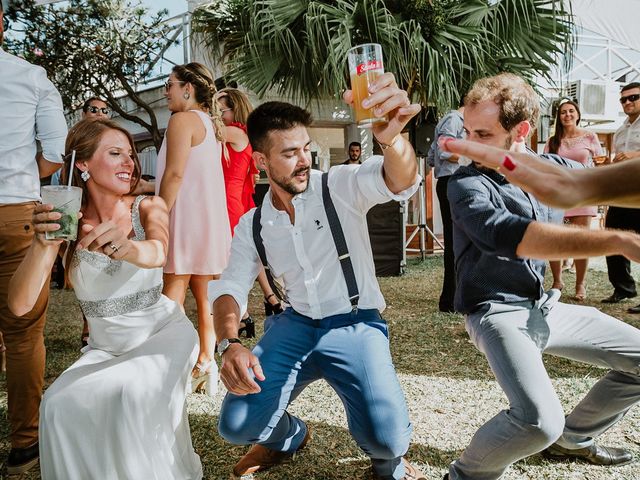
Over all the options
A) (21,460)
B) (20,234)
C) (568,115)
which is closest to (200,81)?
(20,234)

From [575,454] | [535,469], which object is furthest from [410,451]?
[575,454]

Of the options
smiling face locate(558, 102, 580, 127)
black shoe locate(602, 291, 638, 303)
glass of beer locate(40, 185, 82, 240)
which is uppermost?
smiling face locate(558, 102, 580, 127)

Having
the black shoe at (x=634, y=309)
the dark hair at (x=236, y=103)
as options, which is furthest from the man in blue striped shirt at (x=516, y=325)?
the black shoe at (x=634, y=309)

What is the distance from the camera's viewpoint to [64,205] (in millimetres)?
1688

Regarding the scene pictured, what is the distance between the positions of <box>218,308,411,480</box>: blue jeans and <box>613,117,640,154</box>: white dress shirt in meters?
3.98

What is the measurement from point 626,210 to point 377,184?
397 cm

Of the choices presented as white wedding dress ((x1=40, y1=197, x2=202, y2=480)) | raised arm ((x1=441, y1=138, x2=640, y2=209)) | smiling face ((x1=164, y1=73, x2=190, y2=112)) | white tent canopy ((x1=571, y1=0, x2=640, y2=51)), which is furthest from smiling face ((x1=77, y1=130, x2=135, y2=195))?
white tent canopy ((x1=571, y1=0, x2=640, y2=51))

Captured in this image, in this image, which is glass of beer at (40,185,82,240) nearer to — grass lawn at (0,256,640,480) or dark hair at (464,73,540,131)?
grass lawn at (0,256,640,480)

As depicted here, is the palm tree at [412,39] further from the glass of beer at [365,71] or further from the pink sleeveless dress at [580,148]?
the glass of beer at [365,71]

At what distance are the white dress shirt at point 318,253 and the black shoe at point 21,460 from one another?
117cm

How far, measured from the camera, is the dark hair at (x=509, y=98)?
198cm

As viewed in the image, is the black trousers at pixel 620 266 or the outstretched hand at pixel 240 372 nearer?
the outstretched hand at pixel 240 372

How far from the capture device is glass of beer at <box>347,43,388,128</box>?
1628 mm

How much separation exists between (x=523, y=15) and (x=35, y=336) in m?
6.83
